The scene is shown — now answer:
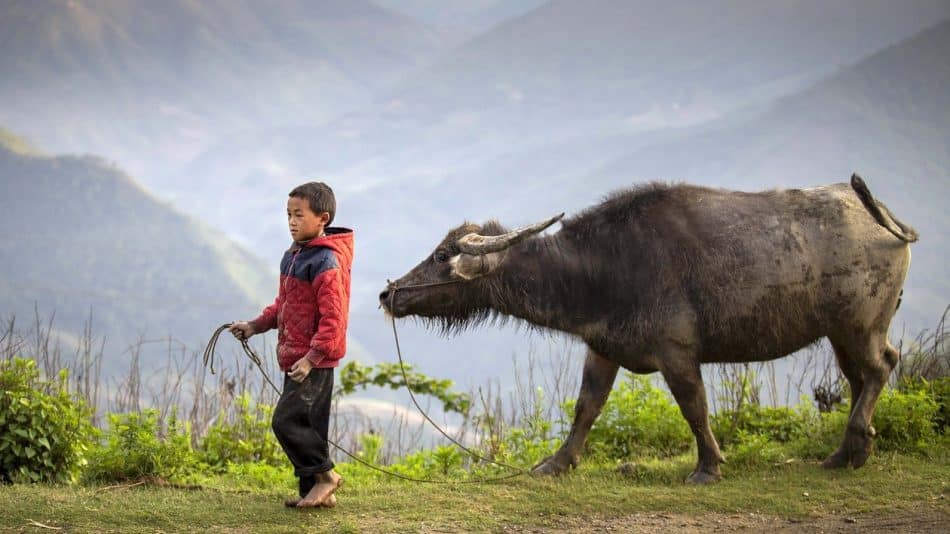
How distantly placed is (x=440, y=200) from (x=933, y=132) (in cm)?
8953

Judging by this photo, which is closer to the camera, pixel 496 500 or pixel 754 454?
pixel 496 500

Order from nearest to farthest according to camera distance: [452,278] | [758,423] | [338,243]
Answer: [338,243] → [452,278] → [758,423]

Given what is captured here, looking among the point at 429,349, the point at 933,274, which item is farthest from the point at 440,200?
the point at 933,274

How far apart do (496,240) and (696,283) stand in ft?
4.38

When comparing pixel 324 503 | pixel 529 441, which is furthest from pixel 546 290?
pixel 324 503

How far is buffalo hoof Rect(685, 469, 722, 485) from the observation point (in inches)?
258

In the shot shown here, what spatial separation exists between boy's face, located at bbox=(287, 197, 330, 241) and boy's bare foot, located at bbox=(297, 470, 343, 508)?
1.38 m

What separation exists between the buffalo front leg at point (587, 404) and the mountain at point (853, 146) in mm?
117598

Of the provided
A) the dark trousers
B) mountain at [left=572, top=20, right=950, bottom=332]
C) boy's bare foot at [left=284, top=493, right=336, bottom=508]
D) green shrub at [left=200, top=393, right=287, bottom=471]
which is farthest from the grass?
mountain at [left=572, top=20, right=950, bottom=332]

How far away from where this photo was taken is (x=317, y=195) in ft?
18.0

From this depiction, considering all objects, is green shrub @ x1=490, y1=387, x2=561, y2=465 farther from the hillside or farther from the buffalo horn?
the hillside

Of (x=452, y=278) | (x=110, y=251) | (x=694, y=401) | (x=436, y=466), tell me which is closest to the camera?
(x=694, y=401)

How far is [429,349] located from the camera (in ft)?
379

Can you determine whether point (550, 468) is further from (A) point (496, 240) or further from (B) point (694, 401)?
(A) point (496, 240)
